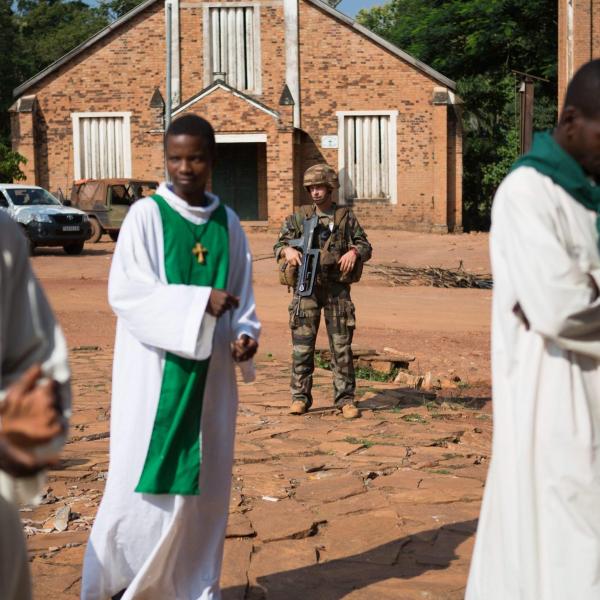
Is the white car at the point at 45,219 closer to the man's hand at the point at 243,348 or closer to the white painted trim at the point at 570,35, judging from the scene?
the white painted trim at the point at 570,35

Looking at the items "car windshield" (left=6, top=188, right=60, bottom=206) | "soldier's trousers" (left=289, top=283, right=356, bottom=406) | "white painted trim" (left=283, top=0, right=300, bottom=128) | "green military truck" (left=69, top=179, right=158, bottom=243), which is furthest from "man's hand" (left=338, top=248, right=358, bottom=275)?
"white painted trim" (left=283, top=0, right=300, bottom=128)

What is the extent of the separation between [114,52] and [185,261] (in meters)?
31.7

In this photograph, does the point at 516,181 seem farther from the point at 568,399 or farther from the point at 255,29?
the point at 255,29

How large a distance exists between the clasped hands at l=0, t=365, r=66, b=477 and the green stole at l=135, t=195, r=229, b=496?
87.0 inches

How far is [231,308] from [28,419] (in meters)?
2.42

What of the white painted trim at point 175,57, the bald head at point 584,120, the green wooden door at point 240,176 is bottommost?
the bald head at point 584,120

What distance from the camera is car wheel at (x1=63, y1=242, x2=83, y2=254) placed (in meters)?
26.6

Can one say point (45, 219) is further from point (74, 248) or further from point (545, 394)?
point (545, 394)

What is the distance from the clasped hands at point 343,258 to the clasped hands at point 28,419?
6691 mm

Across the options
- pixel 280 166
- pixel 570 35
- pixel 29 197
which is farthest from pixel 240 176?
pixel 570 35

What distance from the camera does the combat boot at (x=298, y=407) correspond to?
948cm

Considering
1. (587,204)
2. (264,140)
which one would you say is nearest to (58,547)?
(587,204)

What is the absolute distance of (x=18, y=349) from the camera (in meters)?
2.70

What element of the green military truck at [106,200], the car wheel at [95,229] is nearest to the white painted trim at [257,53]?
the green military truck at [106,200]
